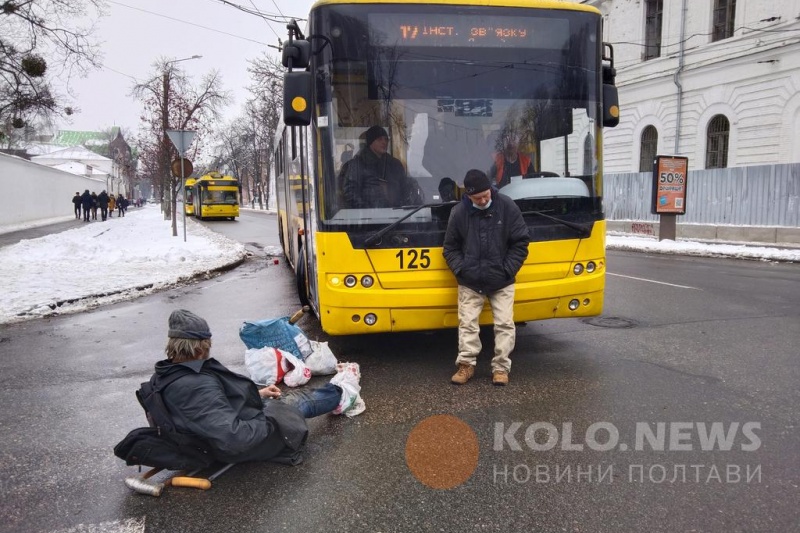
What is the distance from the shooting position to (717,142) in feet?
85.1

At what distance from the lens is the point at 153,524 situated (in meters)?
3.07

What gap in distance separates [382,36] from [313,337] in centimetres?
354

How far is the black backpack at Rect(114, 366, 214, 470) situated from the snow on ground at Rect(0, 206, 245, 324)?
600 centimetres

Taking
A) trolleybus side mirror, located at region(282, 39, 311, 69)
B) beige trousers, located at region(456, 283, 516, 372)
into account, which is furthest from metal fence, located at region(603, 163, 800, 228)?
trolleybus side mirror, located at region(282, 39, 311, 69)

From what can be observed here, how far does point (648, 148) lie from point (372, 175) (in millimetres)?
27398

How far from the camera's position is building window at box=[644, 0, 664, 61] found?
94.5 feet

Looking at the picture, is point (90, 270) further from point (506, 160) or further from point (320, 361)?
point (506, 160)

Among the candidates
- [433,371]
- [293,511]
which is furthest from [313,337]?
[293,511]

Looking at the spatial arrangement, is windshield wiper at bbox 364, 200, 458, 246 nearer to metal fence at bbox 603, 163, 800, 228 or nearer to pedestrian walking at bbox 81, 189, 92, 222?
metal fence at bbox 603, 163, 800, 228

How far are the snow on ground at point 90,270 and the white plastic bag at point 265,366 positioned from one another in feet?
16.3

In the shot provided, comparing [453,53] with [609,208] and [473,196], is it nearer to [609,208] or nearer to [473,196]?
[473,196]

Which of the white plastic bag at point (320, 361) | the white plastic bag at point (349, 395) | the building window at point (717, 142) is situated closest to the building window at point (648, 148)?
the building window at point (717, 142)

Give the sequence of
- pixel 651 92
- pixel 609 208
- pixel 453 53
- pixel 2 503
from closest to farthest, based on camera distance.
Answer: pixel 2 503 → pixel 453 53 → pixel 609 208 → pixel 651 92

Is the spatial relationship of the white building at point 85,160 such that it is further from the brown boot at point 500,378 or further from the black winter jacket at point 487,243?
the brown boot at point 500,378
